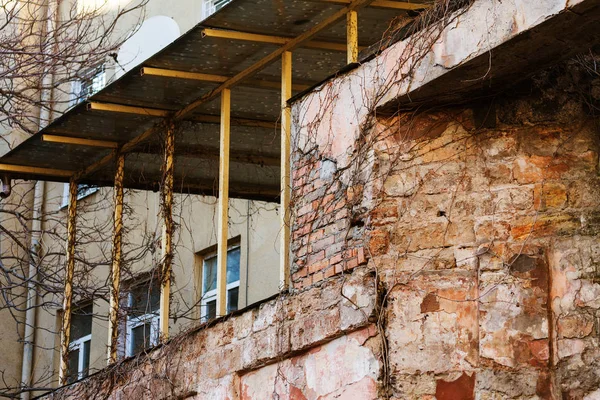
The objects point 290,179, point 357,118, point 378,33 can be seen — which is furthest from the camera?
point 378,33

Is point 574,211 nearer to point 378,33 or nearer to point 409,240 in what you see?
point 409,240

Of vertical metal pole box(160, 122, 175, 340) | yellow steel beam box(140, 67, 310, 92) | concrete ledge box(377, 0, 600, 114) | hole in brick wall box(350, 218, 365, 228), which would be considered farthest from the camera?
vertical metal pole box(160, 122, 175, 340)

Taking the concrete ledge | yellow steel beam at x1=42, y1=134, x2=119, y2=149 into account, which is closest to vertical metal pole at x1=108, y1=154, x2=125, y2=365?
yellow steel beam at x1=42, y1=134, x2=119, y2=149

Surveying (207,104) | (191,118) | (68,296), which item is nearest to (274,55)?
(207,104)

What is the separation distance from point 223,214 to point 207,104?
1280 millimetres

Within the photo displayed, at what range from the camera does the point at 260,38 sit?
8906 mm

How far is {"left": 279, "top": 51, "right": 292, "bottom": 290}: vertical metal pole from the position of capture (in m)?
8.55

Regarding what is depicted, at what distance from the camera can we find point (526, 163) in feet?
24.2

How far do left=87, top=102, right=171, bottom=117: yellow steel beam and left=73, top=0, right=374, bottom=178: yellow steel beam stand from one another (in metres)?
0.14

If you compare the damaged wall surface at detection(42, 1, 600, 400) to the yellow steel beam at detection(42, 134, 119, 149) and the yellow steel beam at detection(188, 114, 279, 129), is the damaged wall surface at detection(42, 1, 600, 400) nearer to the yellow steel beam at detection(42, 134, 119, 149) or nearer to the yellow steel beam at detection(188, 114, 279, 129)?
the yellow steel beam at detection(188, 114, 279, 129)

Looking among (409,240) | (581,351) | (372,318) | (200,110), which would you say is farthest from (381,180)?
(200,110)

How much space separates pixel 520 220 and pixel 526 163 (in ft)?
1.19

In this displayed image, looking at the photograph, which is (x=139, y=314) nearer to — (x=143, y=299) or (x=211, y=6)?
(x=143, y=299)

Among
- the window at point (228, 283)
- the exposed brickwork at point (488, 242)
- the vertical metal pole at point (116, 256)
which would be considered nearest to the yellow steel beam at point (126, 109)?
the vertical metal pole at point (116, 256)
